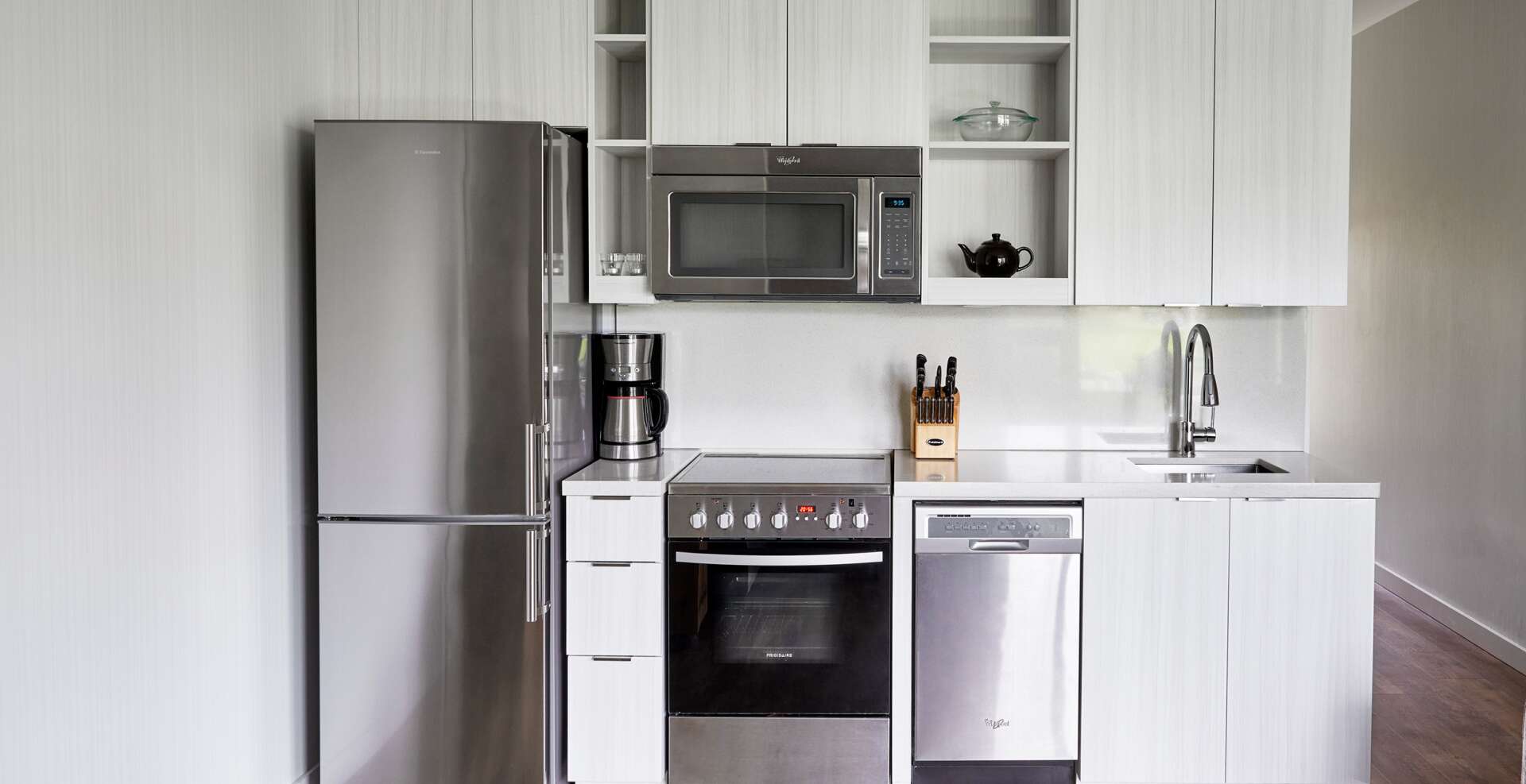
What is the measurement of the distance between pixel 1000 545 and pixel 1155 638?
0.49 metres

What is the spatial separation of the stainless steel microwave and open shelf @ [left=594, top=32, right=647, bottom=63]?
33cm

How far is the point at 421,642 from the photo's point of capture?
2.54 meters

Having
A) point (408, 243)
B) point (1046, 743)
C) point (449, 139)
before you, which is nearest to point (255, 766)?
point (408, 243)

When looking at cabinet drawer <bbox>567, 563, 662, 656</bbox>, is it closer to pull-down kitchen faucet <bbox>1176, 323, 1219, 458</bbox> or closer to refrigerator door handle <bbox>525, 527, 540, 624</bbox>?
refrigerator door handle <bbox>525, 527, 540, 624</bbox>

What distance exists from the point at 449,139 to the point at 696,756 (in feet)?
5.70

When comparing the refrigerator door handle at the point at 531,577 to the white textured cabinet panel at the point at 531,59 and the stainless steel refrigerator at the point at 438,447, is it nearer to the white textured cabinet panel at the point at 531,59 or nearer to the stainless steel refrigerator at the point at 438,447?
the stainless steel refrigerator at the point at 438,447

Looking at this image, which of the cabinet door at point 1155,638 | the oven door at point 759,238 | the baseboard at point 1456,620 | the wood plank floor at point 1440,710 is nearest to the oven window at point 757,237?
the oven door at point 759,238

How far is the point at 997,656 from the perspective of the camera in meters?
2.58

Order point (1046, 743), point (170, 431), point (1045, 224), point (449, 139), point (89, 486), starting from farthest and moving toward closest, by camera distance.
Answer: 1. point (1045, 224)
2. point (1046, 743)
3. point (449, 139)
4. point (170, 431)
5. point (89, 486)

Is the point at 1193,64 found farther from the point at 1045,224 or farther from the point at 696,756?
the point at 696,756

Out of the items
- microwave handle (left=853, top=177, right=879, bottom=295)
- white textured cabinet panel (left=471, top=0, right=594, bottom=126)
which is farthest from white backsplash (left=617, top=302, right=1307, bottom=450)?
white textured cabinet panel (left=471, top=0, right=594, bottom=126)

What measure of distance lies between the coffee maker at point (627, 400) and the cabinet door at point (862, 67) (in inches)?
33.7

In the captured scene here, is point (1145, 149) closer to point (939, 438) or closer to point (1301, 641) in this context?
point (939, 438)

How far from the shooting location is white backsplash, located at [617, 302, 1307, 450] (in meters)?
3.16
